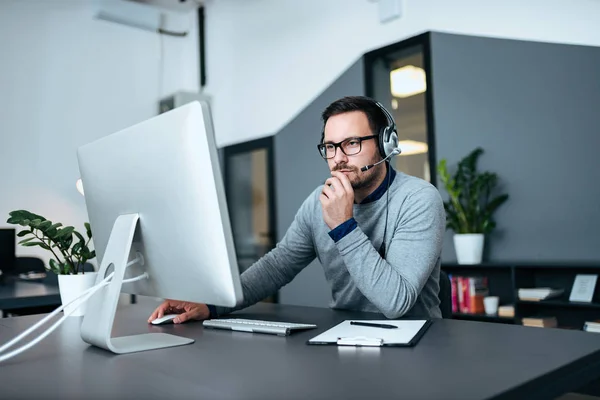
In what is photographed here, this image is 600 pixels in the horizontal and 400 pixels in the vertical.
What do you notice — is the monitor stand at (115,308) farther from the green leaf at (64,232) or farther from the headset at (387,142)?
the headset at (387,142)

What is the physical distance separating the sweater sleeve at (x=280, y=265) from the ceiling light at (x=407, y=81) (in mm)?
2311

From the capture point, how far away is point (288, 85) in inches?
191

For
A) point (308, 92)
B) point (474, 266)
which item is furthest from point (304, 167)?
point (474, 266)

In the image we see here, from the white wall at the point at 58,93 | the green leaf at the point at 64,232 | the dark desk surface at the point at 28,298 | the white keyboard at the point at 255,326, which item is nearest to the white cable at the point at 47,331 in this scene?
the white keyboard at the point at 255,326

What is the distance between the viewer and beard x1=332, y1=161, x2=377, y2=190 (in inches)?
66.4

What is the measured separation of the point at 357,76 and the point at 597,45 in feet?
5.74

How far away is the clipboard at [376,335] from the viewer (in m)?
1.00

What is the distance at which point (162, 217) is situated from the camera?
1045 millimetres

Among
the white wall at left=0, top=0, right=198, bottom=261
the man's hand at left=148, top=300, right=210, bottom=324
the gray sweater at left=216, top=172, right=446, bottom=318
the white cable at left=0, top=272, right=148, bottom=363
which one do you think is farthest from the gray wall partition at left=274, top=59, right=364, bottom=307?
the white cable at left=0, top=272, right=148, bottom=363

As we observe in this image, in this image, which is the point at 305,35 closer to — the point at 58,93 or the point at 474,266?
the point at 58,93

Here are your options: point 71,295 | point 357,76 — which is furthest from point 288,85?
point 71,295

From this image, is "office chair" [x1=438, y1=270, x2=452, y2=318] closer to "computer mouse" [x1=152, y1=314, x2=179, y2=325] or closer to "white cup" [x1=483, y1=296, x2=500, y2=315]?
"computer mouse" [x1=152, y1=314, x2=179, y2=325]

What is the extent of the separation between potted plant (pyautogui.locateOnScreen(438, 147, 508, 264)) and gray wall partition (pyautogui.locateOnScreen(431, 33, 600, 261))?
98 millimetres

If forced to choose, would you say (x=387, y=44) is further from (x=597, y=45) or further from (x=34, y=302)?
(x=34, y=302)
